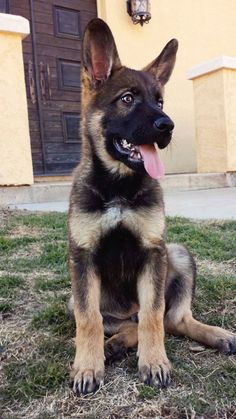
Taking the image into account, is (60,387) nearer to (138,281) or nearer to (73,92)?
(138,281)

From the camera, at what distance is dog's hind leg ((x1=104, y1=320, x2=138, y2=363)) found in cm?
218

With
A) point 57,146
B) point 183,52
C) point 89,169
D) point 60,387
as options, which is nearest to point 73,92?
point 57,146

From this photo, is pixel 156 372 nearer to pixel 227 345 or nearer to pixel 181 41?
pixel 227 345

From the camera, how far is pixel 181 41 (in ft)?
34.4

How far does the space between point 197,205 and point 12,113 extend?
3.24m

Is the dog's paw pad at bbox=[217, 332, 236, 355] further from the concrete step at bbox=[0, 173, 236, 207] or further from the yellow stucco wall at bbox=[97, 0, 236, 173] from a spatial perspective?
the yellow stucco wall at bbox=[97, 0, 236, 173]

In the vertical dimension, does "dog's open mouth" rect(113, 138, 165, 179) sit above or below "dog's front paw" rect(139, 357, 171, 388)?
above

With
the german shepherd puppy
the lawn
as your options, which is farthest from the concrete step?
the german shepherd puppy

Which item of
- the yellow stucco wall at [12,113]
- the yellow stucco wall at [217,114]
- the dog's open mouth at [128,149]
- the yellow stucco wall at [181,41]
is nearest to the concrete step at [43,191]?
the yellow stucco wall at [12,113]

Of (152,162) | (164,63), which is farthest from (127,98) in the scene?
(164,63)

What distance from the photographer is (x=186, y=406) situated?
1741 millimetres

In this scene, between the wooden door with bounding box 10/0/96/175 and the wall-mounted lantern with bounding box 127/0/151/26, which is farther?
the wall-mounted lantern with bounding box 127/0/151/26

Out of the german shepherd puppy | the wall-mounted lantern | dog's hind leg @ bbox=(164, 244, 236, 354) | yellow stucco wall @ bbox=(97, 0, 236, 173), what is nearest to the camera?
the german shepherd puppy

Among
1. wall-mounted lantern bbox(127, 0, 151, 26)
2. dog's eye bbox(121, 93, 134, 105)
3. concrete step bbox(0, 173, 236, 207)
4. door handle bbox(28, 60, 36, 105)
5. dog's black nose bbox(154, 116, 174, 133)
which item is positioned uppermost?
wall-mounted lantern bbox(127, 0, 151, 26)
